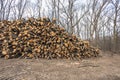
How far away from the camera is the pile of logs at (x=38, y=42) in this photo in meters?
7.84

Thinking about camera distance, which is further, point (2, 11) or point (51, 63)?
point (2, 11)

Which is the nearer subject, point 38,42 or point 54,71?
point 54,71

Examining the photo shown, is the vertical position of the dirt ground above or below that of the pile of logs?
below

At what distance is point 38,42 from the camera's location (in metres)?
8.16

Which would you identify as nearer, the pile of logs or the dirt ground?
the dirt ground

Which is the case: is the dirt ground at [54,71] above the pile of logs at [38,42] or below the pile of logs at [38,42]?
below

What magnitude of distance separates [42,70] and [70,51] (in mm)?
2587

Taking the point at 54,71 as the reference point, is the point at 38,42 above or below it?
above

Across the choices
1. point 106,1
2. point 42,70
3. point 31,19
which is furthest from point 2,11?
point 42,70

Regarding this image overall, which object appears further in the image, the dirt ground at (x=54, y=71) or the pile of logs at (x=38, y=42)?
the pile of logs at (x=38, y=42)

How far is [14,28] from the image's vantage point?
28.2ft

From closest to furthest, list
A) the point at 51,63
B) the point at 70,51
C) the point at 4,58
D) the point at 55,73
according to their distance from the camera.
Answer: the point at 55,73 → the point at 51,63 → the point at 4,58 → the point at 70,51

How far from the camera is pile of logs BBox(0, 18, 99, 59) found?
7.84 metres

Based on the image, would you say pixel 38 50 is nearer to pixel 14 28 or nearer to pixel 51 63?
pixel 51 63
